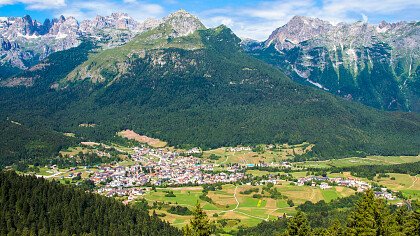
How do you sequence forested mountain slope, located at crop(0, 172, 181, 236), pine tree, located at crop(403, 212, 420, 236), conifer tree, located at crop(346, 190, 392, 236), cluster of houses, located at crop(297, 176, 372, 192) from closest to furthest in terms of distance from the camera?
conifer tree, located at crop(346, 190, 392, 236), pine tree, located at crop(403, 212, 420, 236), forested mountain slope, located at crop(0, 172, 181, 236), cluster of houses, located at crop(297, 176, 372, 192)

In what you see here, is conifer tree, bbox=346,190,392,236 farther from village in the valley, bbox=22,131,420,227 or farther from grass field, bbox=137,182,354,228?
village in the valley, bbox=22,131,420,227

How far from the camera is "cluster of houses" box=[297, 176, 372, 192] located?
576 ft

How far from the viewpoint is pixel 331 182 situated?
182875 millimetres

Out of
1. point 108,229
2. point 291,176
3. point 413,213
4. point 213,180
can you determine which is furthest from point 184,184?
point 413,213

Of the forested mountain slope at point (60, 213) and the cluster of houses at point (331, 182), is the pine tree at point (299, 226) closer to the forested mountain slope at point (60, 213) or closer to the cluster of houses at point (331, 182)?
the forested mountain slope at point (60, 213)

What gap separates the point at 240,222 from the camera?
135m

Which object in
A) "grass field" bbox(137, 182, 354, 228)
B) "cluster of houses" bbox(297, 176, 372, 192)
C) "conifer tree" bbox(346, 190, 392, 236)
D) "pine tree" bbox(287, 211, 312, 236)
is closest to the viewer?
"conifer tree" bbox(346, 190, 392, 236)

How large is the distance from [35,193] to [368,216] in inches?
2977

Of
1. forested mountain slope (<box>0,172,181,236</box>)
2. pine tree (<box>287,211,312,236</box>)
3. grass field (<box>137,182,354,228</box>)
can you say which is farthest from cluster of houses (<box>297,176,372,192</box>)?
pine tree (<box>287,211,312,236</box>)

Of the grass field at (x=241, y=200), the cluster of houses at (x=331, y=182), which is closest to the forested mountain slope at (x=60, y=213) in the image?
the grass field at (x=241, y=200)

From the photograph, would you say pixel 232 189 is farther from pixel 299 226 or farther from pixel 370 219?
pixel 370 219

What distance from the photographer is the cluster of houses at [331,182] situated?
17554cm

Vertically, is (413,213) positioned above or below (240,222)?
above

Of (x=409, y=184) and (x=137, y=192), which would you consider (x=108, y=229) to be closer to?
(x=137, y=192)
